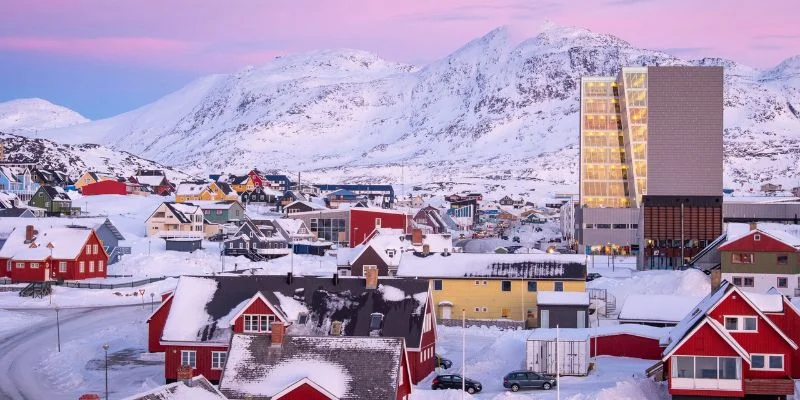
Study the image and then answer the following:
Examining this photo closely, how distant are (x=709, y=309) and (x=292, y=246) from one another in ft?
258

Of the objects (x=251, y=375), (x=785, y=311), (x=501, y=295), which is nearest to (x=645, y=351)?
(x=785, y=311)

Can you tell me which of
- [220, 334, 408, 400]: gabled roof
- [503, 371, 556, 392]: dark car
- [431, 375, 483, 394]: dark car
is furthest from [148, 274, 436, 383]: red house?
[220, 334, 408, 400]: gabled roof

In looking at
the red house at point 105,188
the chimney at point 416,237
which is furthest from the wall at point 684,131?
the red house at point 105,188

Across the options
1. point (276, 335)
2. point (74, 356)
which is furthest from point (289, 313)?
point (74, 356)

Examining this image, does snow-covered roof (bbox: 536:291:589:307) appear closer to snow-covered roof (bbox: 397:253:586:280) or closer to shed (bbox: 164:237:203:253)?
snow-covered roof (bbox: 397:253:586:280)

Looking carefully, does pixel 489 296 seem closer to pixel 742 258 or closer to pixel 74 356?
pixel 742 258

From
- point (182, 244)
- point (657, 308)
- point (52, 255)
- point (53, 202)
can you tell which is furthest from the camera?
point (53, 202)

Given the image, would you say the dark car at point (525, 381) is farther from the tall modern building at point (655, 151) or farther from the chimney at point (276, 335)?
the tall modern building at point (655, 151)

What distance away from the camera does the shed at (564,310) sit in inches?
2643

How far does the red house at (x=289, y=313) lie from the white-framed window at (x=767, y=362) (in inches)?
577

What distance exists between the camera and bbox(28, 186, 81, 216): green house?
13638 cm

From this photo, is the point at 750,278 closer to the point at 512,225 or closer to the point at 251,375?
the point at 251,375

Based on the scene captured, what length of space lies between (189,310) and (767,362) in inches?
1017

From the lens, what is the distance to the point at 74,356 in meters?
59.5
